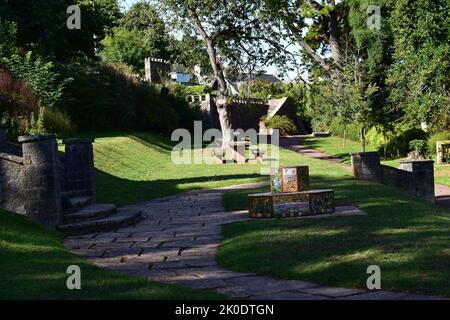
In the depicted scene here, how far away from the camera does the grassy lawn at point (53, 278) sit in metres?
5.59

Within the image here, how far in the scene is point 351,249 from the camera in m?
7.50

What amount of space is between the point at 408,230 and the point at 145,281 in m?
4.31

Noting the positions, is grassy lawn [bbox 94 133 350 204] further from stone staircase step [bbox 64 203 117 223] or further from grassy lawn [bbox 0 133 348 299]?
stone staircase step [bbox 64 203 117 223]

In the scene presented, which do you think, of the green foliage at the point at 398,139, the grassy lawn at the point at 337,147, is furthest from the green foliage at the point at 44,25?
the green foliage at the point at 398,139

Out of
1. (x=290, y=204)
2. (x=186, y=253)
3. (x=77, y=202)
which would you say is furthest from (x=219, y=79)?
(x=186, y=253)

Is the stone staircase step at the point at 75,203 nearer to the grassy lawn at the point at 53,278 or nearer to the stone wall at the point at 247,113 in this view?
the grassy lawn at the point at 53,278

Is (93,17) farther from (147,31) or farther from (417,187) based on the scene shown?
(417,187)

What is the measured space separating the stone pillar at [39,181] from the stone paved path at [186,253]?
70cm

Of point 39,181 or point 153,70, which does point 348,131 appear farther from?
point 39,181

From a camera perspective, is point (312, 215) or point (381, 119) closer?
point (312, 215)

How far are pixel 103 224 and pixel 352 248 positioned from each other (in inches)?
194

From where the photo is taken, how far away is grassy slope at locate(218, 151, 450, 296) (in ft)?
20.1
